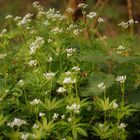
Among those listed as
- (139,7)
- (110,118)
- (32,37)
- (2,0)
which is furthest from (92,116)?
(2,0)

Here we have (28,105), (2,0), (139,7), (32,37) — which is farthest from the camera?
(2,0)

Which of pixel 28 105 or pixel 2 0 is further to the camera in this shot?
pixel 2 0

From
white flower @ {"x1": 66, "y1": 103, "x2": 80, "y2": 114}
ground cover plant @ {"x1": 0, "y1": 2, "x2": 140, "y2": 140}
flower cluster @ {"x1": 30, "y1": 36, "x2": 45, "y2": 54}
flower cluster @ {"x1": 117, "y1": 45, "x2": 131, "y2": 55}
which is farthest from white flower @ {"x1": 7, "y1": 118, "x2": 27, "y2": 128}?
flower cluster @ {"x1": 117, "y1": 45, "x2": 131, "y2": 55}

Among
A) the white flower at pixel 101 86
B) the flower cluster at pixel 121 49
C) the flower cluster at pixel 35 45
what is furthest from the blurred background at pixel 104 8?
the white flower at pixel 101 86

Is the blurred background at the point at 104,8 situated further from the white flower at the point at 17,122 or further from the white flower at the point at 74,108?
the white flower at the point at 17,122

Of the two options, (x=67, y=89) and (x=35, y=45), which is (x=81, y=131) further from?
(x=35, y=45)

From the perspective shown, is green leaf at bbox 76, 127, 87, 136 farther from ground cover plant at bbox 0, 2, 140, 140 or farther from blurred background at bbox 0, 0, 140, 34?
blurred background at bbox 0, 0, 140, 34

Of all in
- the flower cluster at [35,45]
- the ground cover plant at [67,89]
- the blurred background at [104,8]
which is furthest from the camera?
the blurred background at [104,8]

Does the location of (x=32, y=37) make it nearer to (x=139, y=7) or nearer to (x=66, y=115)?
(x=66, y=115)
